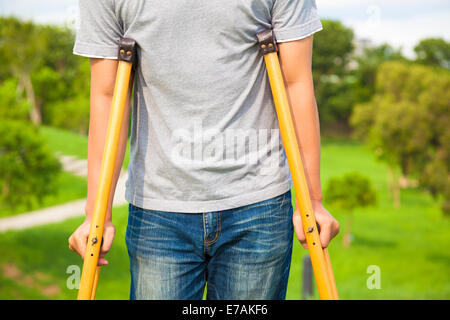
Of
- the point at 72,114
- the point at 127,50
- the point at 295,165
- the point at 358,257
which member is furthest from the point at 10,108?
the point at 72,114

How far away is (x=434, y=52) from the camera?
3891cm

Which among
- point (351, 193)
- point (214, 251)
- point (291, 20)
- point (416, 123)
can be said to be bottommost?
point (351, 193)

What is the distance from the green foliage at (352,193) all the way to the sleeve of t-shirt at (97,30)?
1645 centimetres

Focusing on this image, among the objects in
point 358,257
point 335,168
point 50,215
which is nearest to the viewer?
point 50,215

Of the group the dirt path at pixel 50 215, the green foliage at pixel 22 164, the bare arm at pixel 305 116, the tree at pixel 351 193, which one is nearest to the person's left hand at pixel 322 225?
the bare arm at pixel 305 116

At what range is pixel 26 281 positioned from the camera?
1288 centimetres

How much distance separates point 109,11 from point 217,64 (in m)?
0.37

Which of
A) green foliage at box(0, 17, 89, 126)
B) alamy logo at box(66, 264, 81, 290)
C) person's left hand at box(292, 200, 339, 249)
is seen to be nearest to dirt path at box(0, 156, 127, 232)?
green foliage at box(0, 17, 89, 126)

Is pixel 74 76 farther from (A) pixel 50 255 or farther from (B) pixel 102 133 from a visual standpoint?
(B) pixel 102 133

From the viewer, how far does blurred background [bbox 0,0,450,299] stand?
33.3 ft

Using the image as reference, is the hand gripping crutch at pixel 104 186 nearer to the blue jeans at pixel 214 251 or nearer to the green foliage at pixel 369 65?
the blue jeans at pixel 214 251

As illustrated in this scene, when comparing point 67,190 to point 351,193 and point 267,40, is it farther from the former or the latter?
point 267,40

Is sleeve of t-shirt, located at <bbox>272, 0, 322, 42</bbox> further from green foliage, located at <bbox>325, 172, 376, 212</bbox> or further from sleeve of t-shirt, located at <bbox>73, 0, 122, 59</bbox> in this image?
green foliage, located at <bbox>325, 172, 376, 212</bbox>

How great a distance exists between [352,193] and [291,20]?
1650 cm
